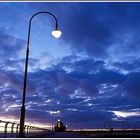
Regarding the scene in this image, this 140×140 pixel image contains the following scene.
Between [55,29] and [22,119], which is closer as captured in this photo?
[22,119]

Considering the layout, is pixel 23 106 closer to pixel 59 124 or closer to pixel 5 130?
pixel 5 130

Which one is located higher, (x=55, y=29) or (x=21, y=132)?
(x=55, y=29)

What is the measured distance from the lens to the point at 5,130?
20766mm

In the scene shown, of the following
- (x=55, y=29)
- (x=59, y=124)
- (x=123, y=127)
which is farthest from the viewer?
(x=59, y=124)

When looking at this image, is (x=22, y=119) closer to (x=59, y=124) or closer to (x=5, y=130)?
(x=5, y=130)

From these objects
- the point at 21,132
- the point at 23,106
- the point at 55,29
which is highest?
the point at 55,29

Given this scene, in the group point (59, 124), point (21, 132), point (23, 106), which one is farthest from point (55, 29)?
point (59, 124)

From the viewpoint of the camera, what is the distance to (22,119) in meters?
20.7

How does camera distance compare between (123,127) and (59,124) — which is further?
Result: (59,124)

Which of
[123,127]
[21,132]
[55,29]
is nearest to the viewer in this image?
[21,132]

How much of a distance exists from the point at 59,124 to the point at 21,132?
92725 mm

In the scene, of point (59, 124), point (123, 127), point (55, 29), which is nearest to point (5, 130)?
point (55, 29)

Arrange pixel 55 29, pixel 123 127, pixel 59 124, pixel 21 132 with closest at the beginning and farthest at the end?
pixel 21 132 → pixel 55 29 → pixel 123 127 → pixel 59 124

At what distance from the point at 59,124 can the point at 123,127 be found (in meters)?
57.2
